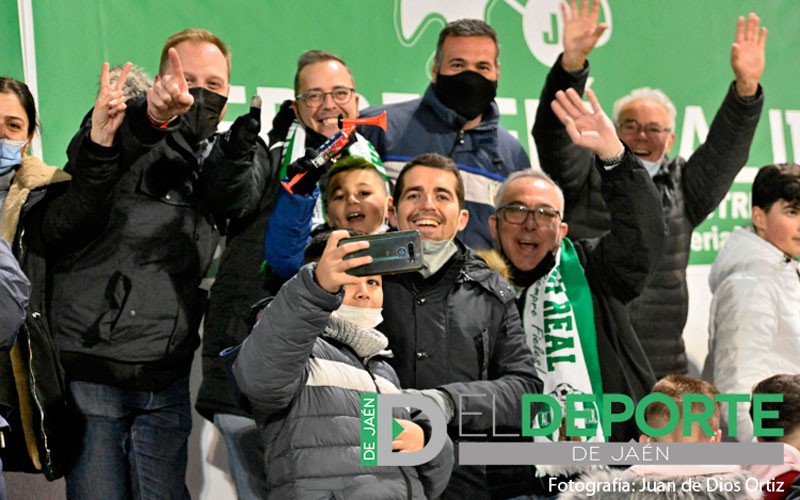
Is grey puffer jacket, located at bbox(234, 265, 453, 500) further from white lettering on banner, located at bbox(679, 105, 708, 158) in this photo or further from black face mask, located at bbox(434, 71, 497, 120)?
white lettering on banner, located at bbox(679, 105, 708, 158)

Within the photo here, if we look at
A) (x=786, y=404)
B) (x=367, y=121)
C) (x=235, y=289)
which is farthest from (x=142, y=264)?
(x=786, y=404)

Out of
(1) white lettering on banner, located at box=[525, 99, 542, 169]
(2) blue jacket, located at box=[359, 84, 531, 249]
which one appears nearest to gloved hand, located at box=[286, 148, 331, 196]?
(2) blue jacket, located at box=[359, 84, 531, 249]

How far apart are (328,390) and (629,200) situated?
1.53m

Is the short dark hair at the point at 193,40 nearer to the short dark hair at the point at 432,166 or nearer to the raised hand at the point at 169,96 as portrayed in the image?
the raised hand at the point at 169,96

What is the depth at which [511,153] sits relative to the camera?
485cm

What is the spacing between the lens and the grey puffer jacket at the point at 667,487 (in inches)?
128

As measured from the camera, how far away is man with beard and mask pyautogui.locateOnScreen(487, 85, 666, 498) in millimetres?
4281

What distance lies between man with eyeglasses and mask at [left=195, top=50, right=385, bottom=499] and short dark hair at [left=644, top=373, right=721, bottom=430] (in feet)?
4.21

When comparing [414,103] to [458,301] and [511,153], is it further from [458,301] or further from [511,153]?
[458,301]

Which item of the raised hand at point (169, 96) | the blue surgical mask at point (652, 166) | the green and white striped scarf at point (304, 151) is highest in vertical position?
the raised hand at point (169, 96)

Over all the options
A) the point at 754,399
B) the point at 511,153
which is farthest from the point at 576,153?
the point at 754,399

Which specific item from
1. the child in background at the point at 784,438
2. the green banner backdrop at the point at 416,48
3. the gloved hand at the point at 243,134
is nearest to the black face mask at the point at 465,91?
the green banner backdrop at the point at 416,48

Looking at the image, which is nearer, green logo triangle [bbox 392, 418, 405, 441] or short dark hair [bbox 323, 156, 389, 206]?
green logo triangle [bbox 392, 418, 405, 441]

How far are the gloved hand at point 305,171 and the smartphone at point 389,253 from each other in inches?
34.9
